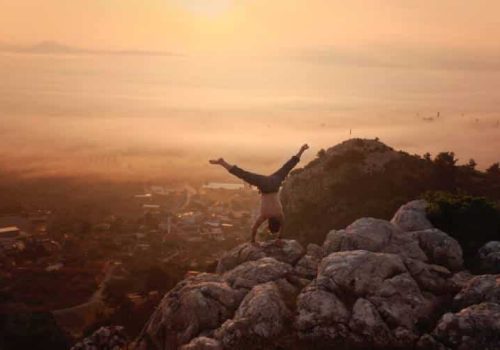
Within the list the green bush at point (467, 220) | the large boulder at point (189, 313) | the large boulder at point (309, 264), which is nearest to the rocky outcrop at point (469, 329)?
the large boulder at point (309, 264)

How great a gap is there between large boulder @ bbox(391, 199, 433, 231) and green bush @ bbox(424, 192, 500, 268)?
399mm

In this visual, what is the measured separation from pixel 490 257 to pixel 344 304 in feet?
26.0

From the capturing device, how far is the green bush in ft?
88.0

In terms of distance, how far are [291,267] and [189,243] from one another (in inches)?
3124

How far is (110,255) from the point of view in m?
90.8

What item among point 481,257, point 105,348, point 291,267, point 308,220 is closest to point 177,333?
point 105,348

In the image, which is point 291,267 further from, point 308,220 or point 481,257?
point 308,220

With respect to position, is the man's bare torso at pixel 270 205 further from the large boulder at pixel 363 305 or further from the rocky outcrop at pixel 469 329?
the rocky outcrop at pixel 469 329

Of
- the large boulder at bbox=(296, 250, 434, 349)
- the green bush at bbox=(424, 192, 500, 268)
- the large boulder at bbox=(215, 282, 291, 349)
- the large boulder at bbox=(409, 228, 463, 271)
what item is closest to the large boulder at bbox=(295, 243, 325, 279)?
the large boulder at bbox=(296, 250, 434, 349)

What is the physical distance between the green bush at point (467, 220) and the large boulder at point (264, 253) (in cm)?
689

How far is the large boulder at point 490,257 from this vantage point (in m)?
23.6

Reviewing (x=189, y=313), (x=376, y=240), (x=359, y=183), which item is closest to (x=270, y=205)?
(x=376, y=240)

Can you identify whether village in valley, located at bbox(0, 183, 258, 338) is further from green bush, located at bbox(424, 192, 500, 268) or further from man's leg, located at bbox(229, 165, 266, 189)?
green bush, located at bbox(424, 192, 500, 268)

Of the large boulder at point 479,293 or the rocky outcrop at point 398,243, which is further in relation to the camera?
the rocky outcrop at point 398,243
